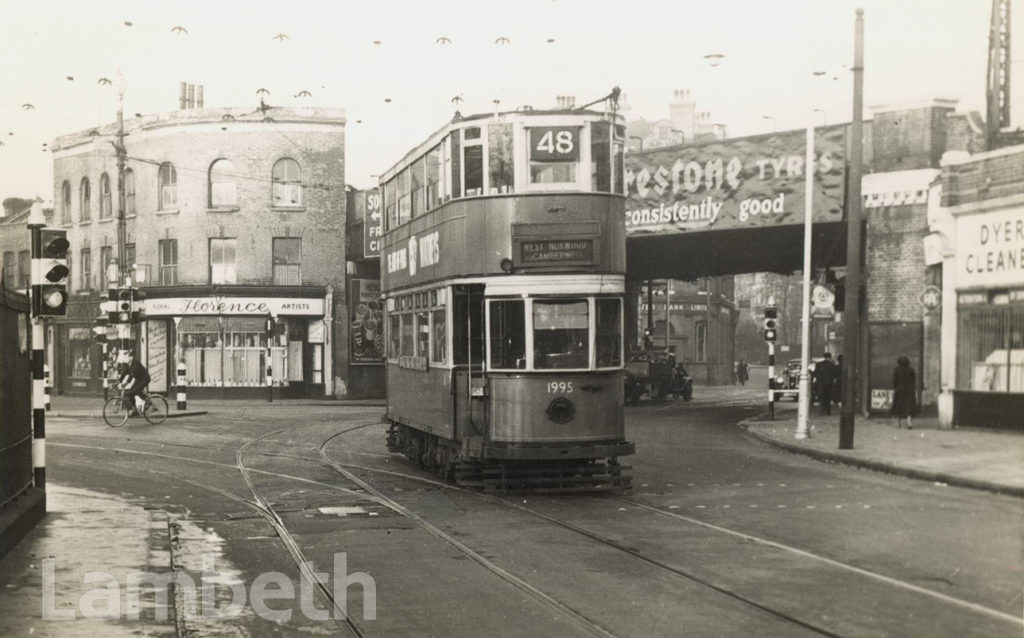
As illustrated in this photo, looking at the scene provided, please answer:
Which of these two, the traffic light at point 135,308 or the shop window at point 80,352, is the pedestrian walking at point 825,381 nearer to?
the traffic light at point 135,308

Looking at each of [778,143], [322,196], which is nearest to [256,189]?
[322,196]

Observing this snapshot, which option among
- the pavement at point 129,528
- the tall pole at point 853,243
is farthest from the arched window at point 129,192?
the tall pole at point 853,243

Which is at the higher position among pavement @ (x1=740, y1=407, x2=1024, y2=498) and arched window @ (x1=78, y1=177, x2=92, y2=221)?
arched window @ (x1=78, y1=177, x2=92, y2=221)

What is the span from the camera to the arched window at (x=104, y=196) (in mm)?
45906

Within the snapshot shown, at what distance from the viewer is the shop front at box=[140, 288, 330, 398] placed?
1673 inches

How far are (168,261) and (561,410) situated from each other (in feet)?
107

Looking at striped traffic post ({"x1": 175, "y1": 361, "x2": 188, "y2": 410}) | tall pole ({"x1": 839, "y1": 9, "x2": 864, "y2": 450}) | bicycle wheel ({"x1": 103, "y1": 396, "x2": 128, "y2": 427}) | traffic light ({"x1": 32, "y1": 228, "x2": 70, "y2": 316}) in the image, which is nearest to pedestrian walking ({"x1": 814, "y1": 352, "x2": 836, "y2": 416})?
tall pole ({"x1": 839, "y1": 9, "x2": 864, "y2": 450})

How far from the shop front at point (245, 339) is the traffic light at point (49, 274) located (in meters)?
29.6

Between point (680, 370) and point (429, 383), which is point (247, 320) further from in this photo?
point (429, 383)

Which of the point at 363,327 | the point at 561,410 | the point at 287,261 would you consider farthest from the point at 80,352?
the point at 561,410

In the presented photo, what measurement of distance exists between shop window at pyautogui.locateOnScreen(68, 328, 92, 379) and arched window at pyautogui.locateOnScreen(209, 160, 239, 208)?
866 cm

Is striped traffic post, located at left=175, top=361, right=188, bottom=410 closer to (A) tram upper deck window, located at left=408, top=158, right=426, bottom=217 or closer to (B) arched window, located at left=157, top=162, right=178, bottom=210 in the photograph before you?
(B) arched window, located at left=157, top=162, right=178, bottom=210

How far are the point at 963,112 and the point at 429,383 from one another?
16413 mm

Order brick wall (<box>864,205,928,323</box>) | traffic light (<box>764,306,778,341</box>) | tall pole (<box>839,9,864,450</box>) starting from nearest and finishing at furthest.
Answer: tall pole (<box>839,9,864,450</box>)
brick wall (<box>864,205,928,323</box>)
traffic light (<box>764,306,778,341</box>)
